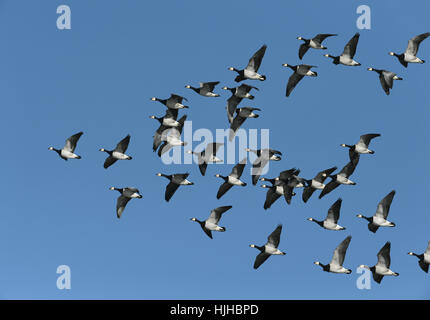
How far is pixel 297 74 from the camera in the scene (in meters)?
65.2

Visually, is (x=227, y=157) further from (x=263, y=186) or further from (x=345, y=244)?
(x=345, y=244)

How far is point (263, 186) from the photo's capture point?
70.1 m

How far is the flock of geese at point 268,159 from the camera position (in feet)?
207

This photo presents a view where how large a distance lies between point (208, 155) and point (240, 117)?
296 cm

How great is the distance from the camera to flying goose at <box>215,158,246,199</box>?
6594cm

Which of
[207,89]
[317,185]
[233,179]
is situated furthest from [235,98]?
[317,185]

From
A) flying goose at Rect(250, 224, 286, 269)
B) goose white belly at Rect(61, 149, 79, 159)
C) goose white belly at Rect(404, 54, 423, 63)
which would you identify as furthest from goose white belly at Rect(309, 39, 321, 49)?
goose white belly at Rect(61, 149, 79, 159)

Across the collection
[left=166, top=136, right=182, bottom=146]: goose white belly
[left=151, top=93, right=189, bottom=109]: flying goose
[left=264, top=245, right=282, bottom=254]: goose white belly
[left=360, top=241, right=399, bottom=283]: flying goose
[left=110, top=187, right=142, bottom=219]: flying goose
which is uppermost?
[left=151, top=93, right=189, bottom=109]: flying goose

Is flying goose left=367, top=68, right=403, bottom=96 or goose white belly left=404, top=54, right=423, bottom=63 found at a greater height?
goose white belly left=404, top=54, right=423, bottom=63

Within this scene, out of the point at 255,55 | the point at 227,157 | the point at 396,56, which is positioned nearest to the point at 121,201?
the point at 227,157

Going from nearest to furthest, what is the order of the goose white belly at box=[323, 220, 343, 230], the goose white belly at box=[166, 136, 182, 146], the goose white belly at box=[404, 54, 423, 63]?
1. the goose white belly at box=[404, 54, 423, 63]
2. the goose white belly at box=[166, 136, 182, 146]
3. the goose white belly at box=[323, 220, 343, 230]

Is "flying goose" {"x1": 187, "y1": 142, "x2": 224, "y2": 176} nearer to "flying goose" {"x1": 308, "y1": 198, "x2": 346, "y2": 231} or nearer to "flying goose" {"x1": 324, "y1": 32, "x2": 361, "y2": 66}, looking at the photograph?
"flying goose" {"x1": 308, "y1": 198, "x2": 346, "y2": 231}

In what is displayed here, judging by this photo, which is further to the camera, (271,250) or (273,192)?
(273,192)

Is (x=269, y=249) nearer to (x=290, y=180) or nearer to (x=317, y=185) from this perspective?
(x=290, y=180)
